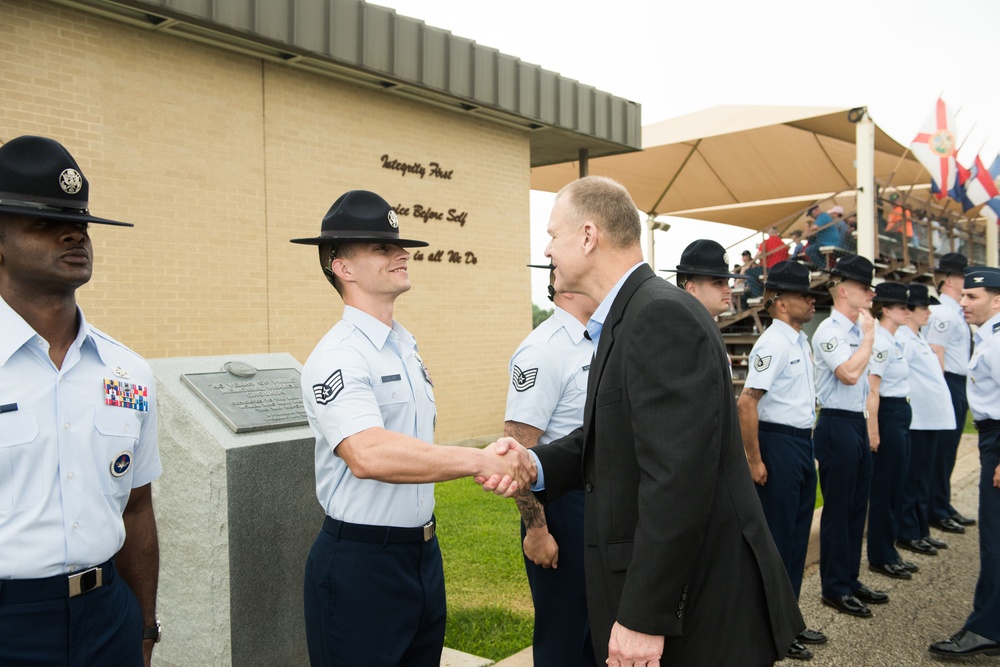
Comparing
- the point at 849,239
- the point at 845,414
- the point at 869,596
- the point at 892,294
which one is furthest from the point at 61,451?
the point at 849,239

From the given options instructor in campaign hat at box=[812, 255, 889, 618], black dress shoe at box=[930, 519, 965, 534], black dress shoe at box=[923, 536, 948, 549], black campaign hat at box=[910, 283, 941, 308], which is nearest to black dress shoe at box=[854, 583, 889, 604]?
instructor in campaign hat at box=[812, 255, 889, 618]

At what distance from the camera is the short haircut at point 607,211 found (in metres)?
2.39

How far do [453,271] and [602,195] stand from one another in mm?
8174

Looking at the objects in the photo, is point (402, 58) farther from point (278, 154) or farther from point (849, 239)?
point (849, 239)

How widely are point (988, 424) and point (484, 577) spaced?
11.9 ft

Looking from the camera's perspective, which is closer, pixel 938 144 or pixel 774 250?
pixel 938 144

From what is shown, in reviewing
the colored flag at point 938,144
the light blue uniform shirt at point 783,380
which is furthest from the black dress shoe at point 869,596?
the colored flag at point 938,144

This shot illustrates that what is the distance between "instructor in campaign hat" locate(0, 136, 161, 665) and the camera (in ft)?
6.72

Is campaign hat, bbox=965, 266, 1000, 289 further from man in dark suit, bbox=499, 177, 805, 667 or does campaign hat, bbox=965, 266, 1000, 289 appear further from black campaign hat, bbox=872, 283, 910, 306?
man in dark suit, bbox=499, 177, 805, 667

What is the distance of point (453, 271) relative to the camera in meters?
10.5

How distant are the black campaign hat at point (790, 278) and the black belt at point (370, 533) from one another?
10.9 ft

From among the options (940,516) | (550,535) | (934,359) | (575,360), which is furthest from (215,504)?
(940,516)

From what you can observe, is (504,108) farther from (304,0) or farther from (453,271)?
(304,0)

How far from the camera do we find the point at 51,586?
6.80 ft
